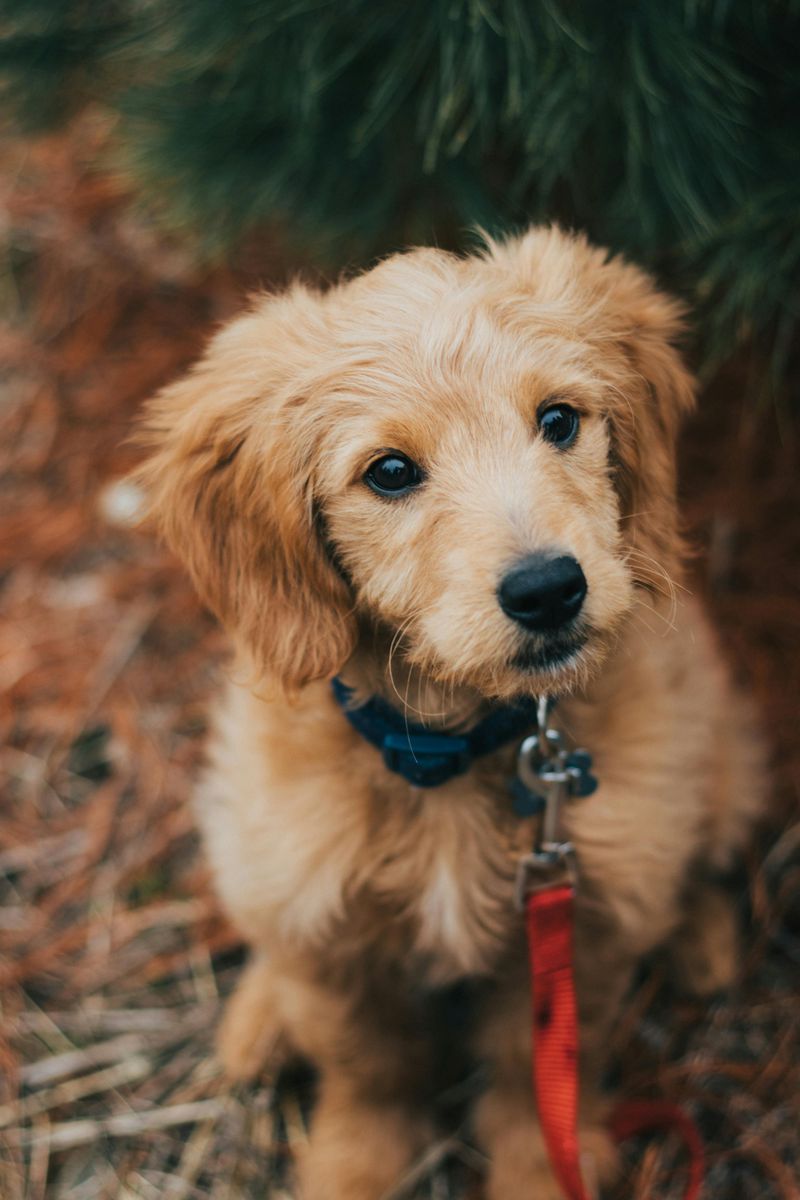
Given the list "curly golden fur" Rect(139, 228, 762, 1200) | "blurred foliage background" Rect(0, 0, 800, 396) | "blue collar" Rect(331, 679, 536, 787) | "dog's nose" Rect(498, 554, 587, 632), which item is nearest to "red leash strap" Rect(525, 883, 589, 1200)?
"curly golden fur" Rect(139, 228, 762, 1200)

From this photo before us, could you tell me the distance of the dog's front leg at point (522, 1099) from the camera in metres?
2.10

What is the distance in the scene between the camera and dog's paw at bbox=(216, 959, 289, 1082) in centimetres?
241

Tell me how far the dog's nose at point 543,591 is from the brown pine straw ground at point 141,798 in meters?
0.86

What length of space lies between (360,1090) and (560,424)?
148 centimetres

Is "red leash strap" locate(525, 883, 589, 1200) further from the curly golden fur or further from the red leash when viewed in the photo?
the curly golden fur

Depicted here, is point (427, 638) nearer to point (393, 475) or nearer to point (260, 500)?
point (393, 475)

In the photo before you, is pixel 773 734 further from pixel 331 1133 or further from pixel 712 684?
pixel 331 1133

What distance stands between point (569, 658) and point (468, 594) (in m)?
0.19

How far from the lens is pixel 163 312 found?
391 centimetres

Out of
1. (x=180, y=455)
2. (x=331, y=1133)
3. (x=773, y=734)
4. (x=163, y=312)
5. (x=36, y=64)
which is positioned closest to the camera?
(x=180, y=455)

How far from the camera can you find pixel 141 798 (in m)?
2.95

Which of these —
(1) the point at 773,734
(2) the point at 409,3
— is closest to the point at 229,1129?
(1) the point at 773,734

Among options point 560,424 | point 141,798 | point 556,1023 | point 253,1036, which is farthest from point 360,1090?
point 560,424

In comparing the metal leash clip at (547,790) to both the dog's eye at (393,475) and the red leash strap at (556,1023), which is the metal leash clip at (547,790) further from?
the dog's eye at (393,475)
